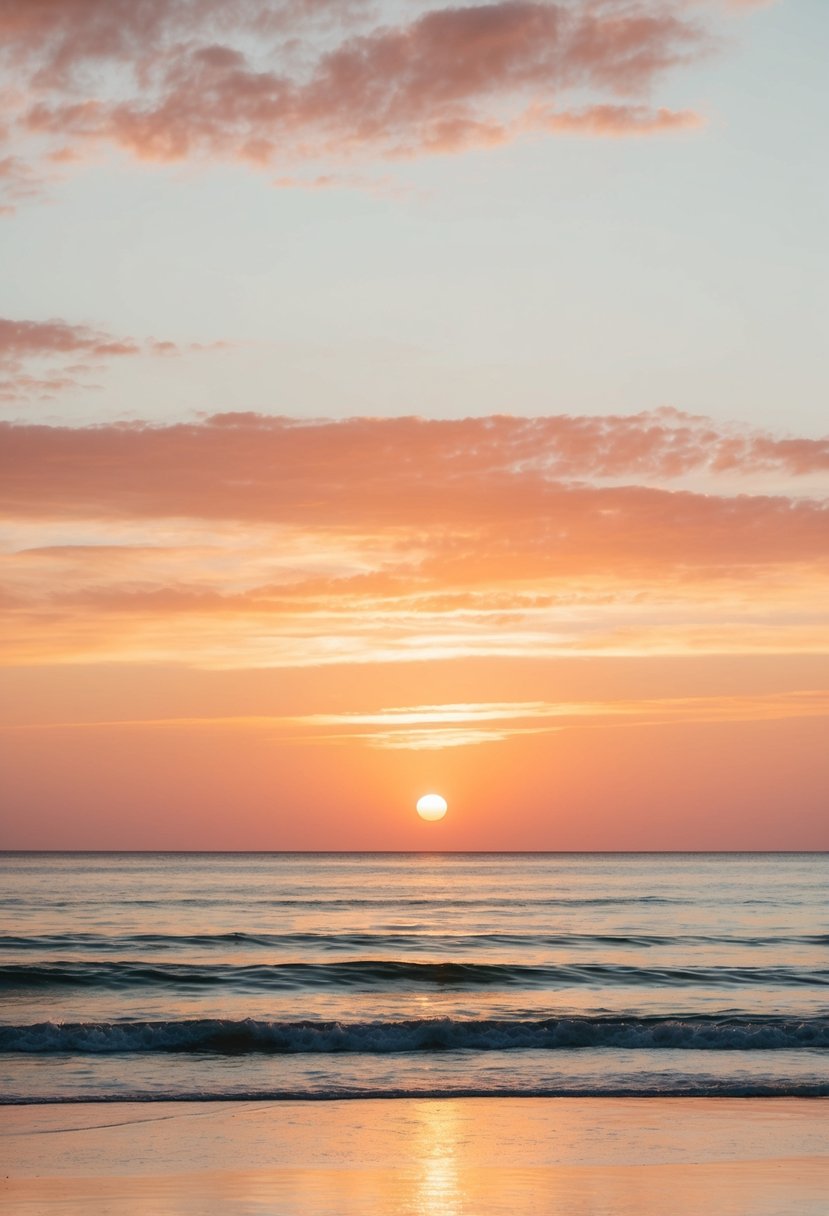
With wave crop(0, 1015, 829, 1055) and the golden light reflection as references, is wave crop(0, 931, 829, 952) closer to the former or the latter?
wave crop(0, 1015, 829, 1055)

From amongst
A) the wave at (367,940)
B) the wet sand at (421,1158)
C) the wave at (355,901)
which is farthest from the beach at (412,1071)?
the wave at (355,901)

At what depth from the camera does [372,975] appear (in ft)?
113

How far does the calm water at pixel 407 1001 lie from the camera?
19.4m

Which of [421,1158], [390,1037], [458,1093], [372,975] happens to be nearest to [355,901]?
[372,975]

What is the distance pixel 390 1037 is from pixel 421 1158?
395 inches

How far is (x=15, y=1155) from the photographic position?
13.3m

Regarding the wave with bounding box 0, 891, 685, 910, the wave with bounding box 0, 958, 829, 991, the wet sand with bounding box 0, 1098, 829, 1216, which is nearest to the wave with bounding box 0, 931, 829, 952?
the wave with bounding box 0, 958, 829, 991

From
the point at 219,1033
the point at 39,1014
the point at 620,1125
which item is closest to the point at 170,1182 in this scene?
the point at 620,1125

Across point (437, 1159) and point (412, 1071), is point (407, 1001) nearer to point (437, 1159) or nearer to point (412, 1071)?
point (412, 1071)

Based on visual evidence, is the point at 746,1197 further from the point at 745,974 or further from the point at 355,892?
the point at 355,892

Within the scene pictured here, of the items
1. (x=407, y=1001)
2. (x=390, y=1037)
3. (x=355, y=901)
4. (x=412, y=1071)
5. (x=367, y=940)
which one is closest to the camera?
(x=412, y=1071)

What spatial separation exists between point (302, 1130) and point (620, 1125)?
3.89 meters

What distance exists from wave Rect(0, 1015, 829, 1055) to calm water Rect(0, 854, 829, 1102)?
0.05m

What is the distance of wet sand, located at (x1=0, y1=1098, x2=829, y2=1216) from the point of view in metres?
11.3
